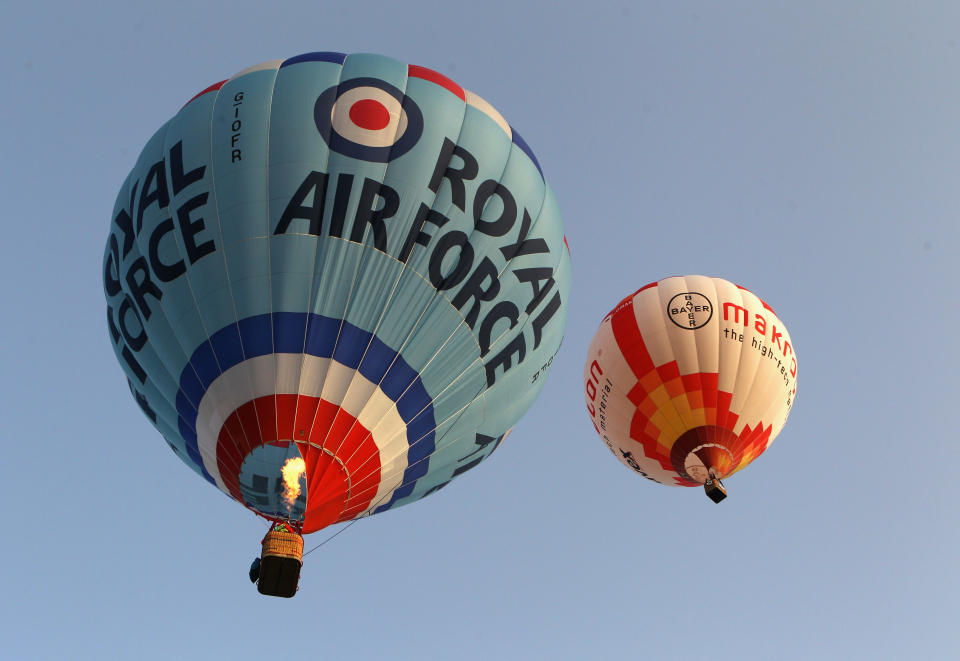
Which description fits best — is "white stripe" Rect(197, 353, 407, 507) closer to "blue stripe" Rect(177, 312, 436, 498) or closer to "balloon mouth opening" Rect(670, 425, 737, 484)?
"blue stripe" Rect(177, 312, 436, 498)

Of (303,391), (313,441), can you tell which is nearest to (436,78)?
(303,391)

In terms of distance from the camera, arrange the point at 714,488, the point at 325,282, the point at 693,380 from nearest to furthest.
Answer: the point at 325,282, the point at 714,488, the point at 693,380

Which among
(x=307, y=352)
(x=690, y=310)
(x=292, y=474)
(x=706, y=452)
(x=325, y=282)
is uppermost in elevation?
(x=690, y=310)

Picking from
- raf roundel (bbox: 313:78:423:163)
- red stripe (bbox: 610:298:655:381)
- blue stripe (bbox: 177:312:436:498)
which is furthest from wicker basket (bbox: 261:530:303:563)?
red stripe (bbox: 610:298:655:381)

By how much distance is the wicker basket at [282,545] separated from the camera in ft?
27.1

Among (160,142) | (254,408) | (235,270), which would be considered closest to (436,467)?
(254,408)

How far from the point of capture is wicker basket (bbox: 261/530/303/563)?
8.25 meters

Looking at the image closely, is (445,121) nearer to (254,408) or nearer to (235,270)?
(235,270)

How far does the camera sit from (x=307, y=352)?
28.0 feet

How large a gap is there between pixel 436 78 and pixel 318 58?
50.6 inches

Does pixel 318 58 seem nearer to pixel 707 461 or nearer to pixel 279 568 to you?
pixel 279 568

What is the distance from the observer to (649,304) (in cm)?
1480

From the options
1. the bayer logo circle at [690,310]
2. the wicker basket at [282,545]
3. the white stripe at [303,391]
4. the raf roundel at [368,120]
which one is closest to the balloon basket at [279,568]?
the wicker basket at [282,545]

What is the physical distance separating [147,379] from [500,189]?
4.17m
